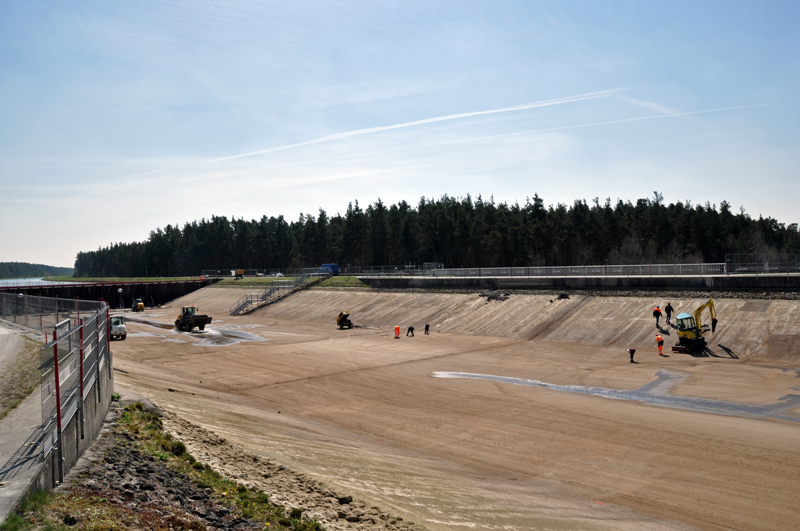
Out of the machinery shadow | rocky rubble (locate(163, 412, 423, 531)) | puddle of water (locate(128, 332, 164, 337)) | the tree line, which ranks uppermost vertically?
the tree line

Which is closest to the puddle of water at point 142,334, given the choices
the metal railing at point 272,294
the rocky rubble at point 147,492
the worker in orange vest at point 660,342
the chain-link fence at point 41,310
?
the chain-link fence at point 41,310

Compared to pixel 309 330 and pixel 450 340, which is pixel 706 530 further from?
pixel 309 330

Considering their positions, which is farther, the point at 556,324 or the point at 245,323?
the point at 245,323

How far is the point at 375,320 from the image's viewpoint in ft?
195

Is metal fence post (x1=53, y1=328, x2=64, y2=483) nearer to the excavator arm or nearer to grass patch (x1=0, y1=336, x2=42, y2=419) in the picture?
grass patch (x1=0, y1=336, x2=42, y2=419)

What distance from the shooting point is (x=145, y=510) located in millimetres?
7938

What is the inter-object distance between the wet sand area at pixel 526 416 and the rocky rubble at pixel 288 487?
0.65 meters

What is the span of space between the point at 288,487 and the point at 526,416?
12.3m

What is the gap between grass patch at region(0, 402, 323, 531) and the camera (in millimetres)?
6801

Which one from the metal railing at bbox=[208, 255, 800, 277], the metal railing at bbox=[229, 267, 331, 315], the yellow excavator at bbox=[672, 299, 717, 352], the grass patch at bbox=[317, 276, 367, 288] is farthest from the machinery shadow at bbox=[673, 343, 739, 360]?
the metal railing at bbox=[229, 267, 331, 315]

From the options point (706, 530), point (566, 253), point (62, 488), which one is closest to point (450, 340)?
point (706, 530)

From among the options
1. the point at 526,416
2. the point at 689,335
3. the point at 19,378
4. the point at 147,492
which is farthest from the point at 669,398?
the point at 19,378

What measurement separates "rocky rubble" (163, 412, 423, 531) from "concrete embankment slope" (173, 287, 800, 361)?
31.5 m

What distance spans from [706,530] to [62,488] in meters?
12.4
